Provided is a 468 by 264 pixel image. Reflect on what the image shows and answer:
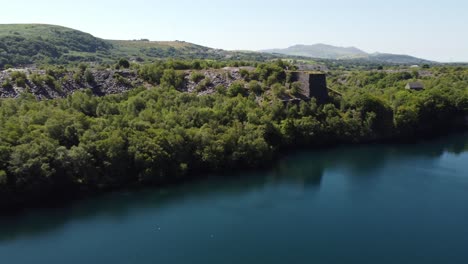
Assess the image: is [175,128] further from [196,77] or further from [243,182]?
[196,77]

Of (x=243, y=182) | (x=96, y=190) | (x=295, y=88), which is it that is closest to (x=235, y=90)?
(x=295, y=88)

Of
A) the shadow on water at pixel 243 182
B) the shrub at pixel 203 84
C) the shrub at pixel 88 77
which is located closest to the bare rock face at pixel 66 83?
the shrub at pixel 88 77

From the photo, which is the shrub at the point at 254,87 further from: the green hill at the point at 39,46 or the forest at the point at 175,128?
the green hill at the point at 39,46

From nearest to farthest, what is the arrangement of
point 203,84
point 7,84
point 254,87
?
1. point 7,84
2. point 254,87
3. point 203,84

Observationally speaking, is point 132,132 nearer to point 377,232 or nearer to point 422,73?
point 377,232

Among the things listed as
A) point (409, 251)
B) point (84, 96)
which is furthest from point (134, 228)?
point (84, 96)

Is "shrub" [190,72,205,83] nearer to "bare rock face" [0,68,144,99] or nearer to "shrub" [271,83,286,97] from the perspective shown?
"bare rock face" [0,68,144,99]

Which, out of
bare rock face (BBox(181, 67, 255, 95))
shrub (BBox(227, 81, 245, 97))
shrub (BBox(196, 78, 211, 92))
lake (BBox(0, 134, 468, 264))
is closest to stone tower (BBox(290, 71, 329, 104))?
shrub (BBox(227, 81, 245, 97))
